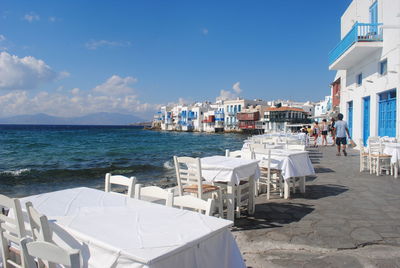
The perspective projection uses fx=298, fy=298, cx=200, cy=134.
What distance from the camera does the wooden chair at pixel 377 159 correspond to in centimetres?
848

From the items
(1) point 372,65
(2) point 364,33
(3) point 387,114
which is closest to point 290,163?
(3) point 387,114

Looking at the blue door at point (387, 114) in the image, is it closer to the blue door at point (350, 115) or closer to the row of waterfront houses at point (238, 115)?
the blue door at point (350, 115)

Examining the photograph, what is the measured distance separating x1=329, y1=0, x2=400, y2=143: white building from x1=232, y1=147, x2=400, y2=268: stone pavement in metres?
6.31

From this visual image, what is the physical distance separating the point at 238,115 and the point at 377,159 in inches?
2756

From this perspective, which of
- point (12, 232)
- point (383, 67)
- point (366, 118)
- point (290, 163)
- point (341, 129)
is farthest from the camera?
point (366, 118)

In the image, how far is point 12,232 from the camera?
2393 mm

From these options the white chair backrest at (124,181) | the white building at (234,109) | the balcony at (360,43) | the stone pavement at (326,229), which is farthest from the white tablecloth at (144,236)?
the white building at (234,109)

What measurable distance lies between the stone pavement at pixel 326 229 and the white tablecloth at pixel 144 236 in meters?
1.38

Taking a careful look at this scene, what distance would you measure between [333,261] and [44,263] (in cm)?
288

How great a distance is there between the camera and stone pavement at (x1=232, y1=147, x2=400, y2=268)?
3352 millimetres

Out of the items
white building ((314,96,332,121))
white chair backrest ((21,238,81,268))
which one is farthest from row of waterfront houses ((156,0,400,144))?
white building ((314,96,332,121))

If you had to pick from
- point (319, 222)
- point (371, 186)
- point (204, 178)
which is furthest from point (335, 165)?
point (204, 178)

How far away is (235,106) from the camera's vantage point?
82.4 metres

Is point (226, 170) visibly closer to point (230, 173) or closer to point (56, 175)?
point (230, 173)
